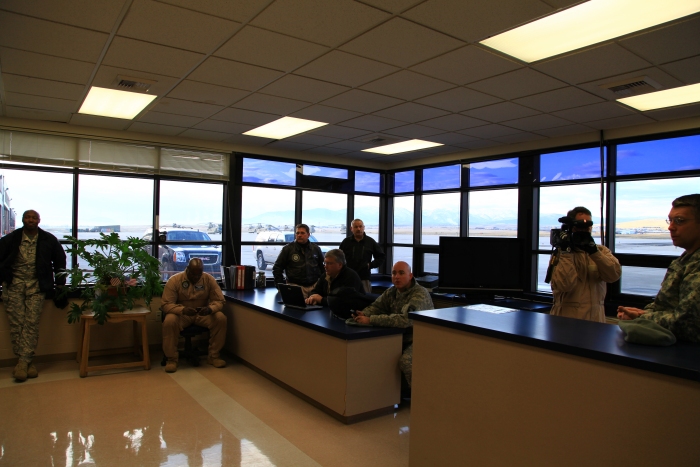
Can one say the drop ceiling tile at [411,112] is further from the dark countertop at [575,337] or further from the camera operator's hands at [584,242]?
the dark countertop at [575,337]

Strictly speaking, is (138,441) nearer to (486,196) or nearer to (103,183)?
(103,183)

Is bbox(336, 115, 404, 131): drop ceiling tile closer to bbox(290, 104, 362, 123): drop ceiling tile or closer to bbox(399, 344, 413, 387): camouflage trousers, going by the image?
bbox(290, 104, 362, 123): drop ceiling tile

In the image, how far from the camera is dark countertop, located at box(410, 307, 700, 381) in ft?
5.06

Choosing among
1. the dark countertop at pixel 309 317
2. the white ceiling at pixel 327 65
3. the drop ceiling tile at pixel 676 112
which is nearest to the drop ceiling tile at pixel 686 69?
the white ceiling at pixel 327 65

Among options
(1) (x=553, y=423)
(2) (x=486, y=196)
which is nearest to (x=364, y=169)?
(2) (x=486, y=196)

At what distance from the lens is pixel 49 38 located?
2.92 m

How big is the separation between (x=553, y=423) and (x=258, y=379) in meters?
3.33

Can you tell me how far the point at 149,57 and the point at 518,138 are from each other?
4.04m

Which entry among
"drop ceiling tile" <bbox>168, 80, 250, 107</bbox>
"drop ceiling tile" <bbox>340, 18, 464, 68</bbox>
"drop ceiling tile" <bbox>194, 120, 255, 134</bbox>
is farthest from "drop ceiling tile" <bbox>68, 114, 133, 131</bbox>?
"drop ceiling tile" <bbox>340, 18, 464, 68</bbox>

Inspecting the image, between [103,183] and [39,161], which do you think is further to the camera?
[103,183]

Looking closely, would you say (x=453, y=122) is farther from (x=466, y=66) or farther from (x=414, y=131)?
(x=466, y=66)

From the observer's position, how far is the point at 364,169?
7.53 m

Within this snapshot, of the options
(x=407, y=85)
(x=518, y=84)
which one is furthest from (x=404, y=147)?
(x=518, y=84)

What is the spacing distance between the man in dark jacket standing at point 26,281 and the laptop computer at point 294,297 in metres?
2.38
